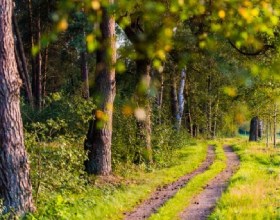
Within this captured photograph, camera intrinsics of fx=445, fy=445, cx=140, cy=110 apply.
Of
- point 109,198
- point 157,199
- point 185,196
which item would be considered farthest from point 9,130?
point 185,196

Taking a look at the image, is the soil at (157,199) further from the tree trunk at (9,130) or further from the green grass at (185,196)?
the tree trunk at (9,130)

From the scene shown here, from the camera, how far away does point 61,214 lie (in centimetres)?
1041

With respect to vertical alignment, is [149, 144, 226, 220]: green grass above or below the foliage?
below

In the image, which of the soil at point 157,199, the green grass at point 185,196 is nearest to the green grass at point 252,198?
the green grass at point 185,196

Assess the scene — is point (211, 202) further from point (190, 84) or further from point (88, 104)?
point (190, 84)

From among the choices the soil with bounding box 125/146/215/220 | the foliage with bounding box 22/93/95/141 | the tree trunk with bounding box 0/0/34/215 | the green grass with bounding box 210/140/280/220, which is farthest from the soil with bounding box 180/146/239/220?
the tree trunk with bounding box 0/0/34/215

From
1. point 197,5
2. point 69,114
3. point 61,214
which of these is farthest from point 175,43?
point 69,114

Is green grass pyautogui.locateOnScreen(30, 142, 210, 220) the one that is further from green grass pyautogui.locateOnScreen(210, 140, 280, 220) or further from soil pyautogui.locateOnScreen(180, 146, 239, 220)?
green grass pyautogui.locateOnScreen(210, 140, 280, 220)

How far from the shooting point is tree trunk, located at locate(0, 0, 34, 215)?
9.52 metres

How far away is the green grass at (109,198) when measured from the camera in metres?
10.7

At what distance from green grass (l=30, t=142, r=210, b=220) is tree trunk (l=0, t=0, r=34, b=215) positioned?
0.76 metres

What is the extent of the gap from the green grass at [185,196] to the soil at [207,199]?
0.21 metres

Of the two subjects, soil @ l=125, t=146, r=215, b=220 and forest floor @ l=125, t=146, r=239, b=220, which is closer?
forest floor @ l=125, t=146, r=239, b=220

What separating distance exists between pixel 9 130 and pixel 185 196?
23.6ft
